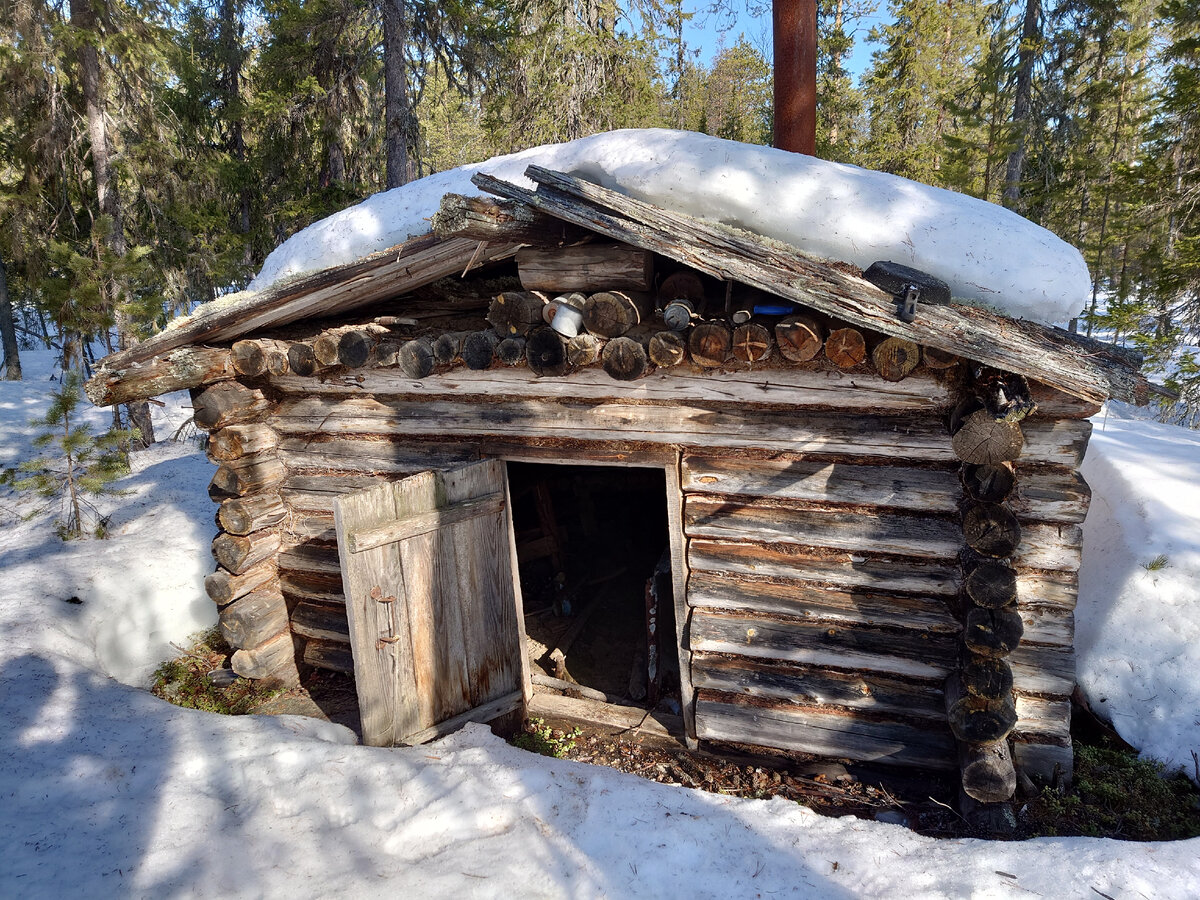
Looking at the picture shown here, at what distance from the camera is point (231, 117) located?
1247cm

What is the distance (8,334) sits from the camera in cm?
1802

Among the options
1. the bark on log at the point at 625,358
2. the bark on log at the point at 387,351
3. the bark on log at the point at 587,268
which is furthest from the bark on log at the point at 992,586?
the bark on log at the point at 387,351

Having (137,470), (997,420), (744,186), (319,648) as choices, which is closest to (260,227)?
(137,470)

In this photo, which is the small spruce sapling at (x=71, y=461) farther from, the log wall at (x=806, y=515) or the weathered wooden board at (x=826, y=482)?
the weathered wooden board at (x=826, y=482)

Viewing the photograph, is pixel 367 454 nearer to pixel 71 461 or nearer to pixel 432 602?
pixel 432 602

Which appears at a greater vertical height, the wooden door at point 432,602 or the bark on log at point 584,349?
the bark on log at point 584,349

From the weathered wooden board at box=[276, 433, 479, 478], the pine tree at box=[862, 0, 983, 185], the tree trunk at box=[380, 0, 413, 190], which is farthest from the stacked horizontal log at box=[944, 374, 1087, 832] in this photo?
the pine tree at box=[862, 0, 983, 185]

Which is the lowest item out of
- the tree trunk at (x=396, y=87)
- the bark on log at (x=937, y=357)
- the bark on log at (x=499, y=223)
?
the bark on log at (x=937, y=357)

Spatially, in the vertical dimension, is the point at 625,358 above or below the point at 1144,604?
above

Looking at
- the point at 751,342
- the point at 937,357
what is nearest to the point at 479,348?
the point at 751,342

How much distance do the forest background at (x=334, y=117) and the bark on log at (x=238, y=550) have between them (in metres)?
4.14

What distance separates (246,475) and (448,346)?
221cm

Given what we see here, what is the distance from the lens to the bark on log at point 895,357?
340 centimetres

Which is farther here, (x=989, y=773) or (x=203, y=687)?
(x=203, y=687)
